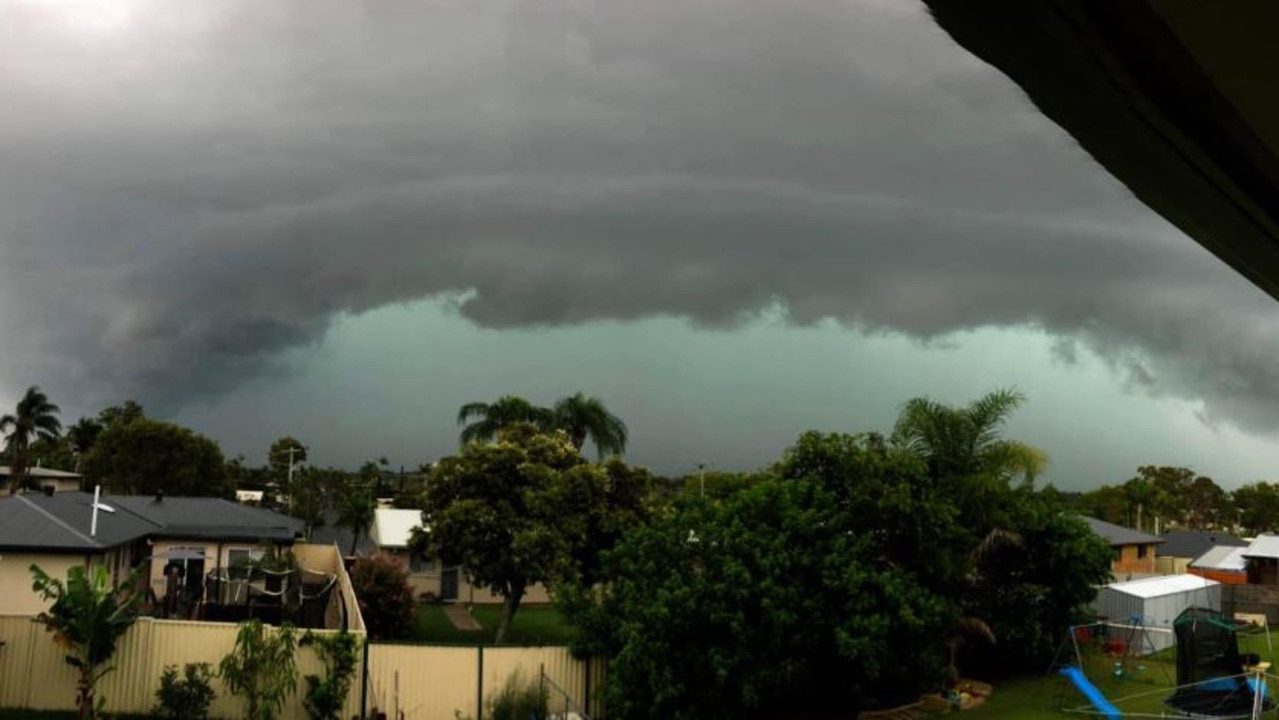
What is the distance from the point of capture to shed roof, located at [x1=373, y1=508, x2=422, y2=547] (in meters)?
47.6

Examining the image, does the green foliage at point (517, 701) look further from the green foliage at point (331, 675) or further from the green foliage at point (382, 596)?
the green foliage at point (382, 596)

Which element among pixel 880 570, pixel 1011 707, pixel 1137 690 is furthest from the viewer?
pixel 1137 690

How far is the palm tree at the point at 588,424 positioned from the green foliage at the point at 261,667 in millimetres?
25906

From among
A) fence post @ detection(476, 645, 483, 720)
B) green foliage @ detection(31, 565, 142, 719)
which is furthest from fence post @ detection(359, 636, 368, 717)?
green foliage @ detection(31, 565, 142, 719)

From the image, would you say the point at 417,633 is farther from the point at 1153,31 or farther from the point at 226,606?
the point at 1153,31

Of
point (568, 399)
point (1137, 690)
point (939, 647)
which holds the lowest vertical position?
point (1137, 690)

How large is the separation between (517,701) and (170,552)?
1511cm

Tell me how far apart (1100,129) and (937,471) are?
24636 millimetres

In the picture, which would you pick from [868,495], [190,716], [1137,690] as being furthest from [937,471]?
[190,716]

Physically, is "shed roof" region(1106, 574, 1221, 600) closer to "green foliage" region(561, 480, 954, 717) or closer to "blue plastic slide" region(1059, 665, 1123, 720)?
"blue plastic slide" region(1059, 665, 1123, 720)

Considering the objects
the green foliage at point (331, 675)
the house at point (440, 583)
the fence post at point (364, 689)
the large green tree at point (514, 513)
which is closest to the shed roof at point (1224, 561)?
the house at point (440, 583)

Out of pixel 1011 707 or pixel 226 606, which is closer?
pixel 1011 707

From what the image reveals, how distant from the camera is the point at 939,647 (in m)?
21.5

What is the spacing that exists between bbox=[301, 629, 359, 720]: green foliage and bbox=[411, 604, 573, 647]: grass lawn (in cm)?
1027
